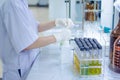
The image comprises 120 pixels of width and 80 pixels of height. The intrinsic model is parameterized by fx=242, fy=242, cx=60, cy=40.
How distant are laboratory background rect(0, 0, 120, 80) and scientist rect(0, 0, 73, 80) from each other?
0.09 meters

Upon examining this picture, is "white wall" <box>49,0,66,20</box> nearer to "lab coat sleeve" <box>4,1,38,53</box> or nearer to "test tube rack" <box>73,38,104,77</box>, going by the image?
"lab coat sleeve" <box>4,1,38,53</box>

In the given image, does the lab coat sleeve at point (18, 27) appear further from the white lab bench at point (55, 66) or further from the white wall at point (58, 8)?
the white wall at point (58, 8)

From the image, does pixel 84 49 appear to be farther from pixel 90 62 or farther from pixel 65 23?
pixel 65 23

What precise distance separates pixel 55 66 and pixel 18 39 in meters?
0.23

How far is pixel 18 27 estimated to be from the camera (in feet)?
4.04

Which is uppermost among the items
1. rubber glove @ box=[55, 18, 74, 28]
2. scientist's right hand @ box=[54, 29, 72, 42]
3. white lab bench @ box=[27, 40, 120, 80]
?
rubber glove @ box=[55, 18, 74, 28]

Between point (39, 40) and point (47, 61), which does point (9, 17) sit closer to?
point (39, 40)

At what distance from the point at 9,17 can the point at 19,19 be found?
5 cm

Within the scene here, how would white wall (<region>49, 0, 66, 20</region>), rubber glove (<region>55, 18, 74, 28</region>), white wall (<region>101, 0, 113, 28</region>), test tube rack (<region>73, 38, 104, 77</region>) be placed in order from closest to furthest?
test tube rack (<region>73, 38, 104, 77</region>) < rubber glove (<region>55, 18, 74, 28</region>) < white wall (<region>101, 0, 113, 28</region>) < white wall (<region>49, 0, 66, 20</region>)

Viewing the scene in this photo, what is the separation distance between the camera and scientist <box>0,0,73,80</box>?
1.23 meters

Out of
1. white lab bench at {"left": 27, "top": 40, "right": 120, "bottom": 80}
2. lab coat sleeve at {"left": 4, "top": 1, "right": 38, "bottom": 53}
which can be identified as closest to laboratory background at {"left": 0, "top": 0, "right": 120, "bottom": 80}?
white lab bench at {"left": 27, "top": 40, "right": 120, "bottom": 80}

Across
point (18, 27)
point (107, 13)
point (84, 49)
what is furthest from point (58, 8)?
point (84, 49)

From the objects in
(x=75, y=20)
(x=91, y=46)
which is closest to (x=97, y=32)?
(x=75, y=20)

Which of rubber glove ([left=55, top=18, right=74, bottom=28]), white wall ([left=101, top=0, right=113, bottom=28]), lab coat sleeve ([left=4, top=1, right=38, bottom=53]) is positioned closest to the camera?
lab coat sleeve ([left=4, top=1, right=38, bottom=53])
